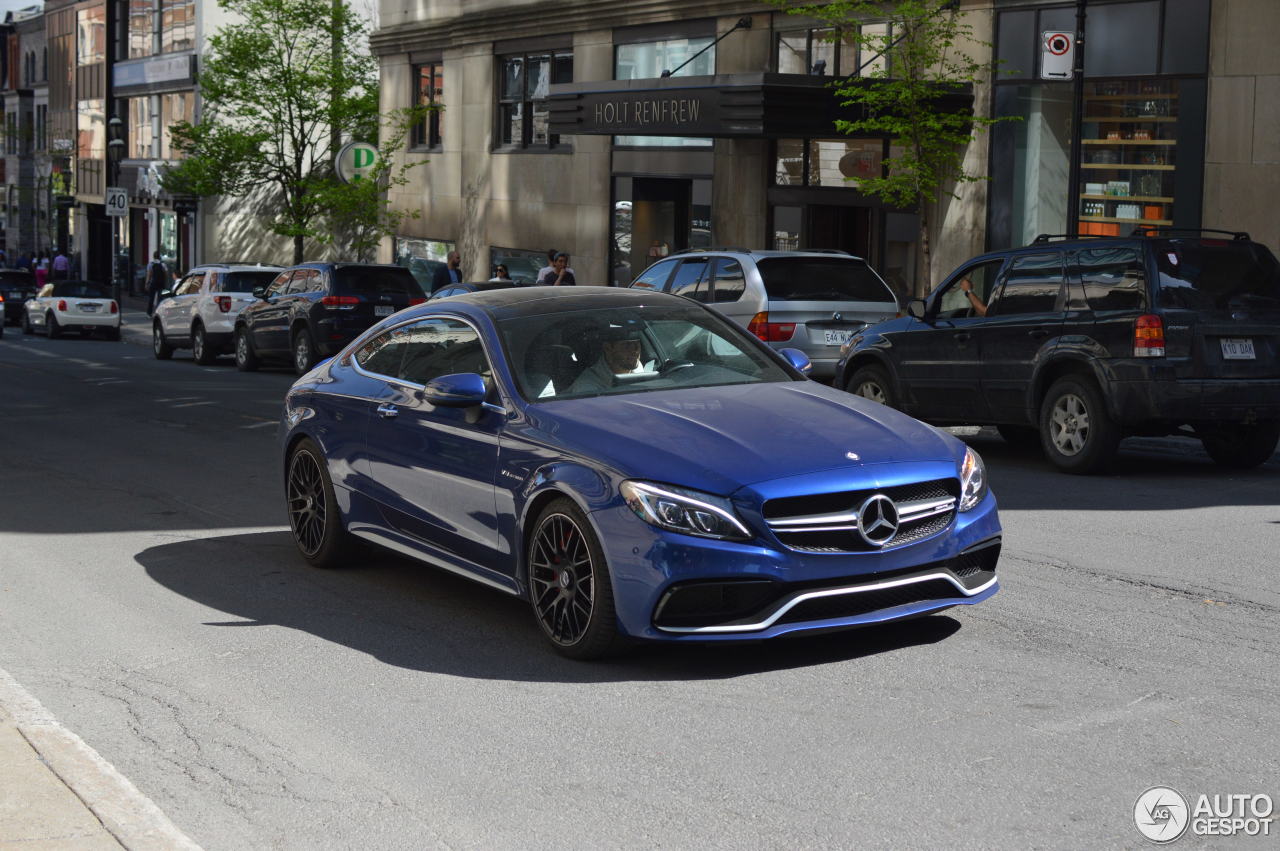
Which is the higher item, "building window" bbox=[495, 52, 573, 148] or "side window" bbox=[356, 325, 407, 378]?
"building window" bbox=[495, 52, 573, 148]

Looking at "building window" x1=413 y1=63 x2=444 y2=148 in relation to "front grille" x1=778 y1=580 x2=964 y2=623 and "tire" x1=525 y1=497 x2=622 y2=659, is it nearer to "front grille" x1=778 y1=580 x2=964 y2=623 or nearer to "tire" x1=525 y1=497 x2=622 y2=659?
"tire" x1=525 y1=497 x2=622 y2=659

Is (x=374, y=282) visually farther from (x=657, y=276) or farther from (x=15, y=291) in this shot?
(x=15, y=291)

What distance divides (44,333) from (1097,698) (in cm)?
4116

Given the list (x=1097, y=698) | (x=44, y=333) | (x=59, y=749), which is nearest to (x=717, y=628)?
(x=1097, y=698)

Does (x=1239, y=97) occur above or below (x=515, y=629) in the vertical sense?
above

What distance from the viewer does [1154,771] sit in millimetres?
5531

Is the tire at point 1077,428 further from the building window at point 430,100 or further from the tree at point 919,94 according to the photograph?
the building window at point 430,100

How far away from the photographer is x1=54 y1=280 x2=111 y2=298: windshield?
4181 cm

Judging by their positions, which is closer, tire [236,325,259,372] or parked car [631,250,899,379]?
parked car [631,250,899,379]

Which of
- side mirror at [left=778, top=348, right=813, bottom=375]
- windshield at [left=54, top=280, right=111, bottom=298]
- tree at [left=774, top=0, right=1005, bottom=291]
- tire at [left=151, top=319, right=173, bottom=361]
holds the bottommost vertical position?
tire at [left=151, top=319, right=173, bottom=361]

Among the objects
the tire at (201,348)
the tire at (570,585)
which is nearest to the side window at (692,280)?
the tire at (570,585)

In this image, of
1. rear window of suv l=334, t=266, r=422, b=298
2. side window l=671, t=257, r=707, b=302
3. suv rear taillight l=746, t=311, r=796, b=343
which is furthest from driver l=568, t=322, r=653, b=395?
rear window of suv l=334, t=266, r=422, b=298

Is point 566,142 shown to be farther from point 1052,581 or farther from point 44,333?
point 1052,581

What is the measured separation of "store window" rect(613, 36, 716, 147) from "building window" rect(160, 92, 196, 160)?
99.5ft
